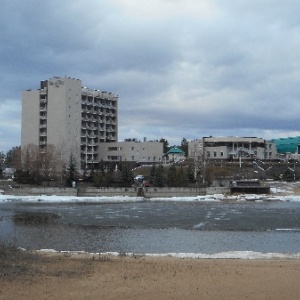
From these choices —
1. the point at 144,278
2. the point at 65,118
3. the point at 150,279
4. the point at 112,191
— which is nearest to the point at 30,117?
the point at 65,118

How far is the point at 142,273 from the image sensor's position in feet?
47.4

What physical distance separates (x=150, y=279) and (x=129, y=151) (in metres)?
120

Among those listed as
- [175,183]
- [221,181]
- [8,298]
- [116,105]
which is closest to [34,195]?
[175,183]

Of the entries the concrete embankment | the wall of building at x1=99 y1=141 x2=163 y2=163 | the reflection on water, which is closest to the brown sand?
the reflection on water

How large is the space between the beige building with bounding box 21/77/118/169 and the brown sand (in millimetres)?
100659

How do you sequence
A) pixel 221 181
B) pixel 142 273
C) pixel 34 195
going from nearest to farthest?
1. pixel 142 273
2. pixel 34 195
3. pixel 221 181

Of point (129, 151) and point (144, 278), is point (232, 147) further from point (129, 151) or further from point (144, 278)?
point (144, 278)

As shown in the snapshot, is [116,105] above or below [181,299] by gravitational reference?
above

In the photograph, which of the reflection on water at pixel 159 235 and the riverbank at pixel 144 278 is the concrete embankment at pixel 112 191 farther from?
the riverbank at pixel 144 278

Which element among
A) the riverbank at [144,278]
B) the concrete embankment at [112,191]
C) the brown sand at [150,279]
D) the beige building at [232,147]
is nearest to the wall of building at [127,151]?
the beige building at [232,147]

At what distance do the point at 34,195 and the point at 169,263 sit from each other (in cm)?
6841

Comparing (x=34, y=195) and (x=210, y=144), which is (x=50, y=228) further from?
(x=210, y=144)

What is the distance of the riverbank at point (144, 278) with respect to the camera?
1151 centimetres

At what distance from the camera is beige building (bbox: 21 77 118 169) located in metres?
122
